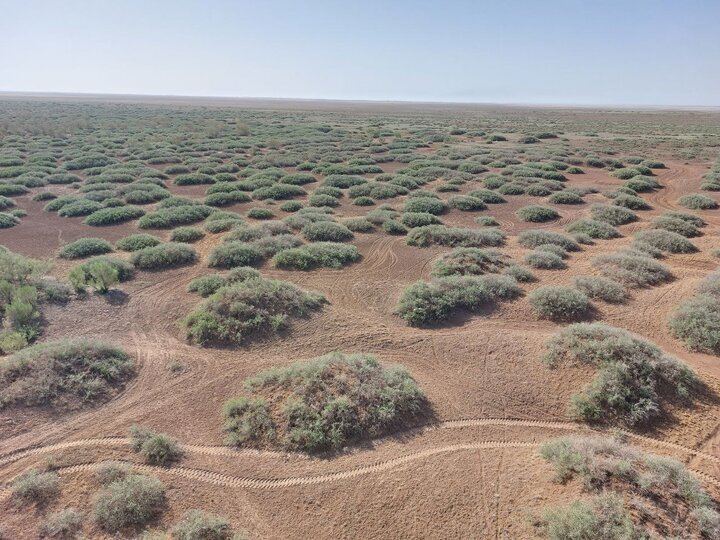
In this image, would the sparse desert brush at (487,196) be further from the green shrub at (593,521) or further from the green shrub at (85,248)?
the green shrub at (593,521)

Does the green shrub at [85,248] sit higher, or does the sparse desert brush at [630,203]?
the sparse desert brush at [630,203]

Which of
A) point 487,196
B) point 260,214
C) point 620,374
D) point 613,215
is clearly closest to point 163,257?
point 260,214

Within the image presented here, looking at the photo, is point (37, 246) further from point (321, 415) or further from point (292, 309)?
point (321, 415)

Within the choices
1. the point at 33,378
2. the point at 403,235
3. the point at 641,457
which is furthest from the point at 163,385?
the point at 403,235

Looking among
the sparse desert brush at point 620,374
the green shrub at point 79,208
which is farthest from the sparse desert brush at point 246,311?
the green shrub at point 79,208

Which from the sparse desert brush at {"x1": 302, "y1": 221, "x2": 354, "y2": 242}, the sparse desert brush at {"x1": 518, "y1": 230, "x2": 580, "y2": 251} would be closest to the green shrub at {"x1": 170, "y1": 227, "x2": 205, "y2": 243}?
the sparse desert brush at {"x1": 302, "y1": 221, "x2": 354, "y2": 242}

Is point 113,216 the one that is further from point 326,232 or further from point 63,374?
point 63,374
